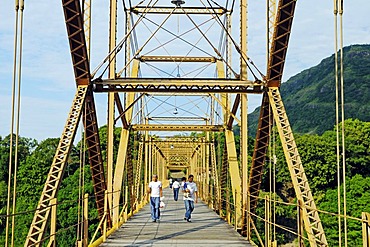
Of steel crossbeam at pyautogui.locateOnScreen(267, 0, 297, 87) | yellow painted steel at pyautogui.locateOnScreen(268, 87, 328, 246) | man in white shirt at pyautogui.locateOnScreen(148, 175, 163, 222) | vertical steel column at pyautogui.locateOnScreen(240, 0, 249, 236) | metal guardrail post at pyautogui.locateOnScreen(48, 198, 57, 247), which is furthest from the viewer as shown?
vertical steel column at pyautogui.locateOnScreen(240, 0, 249, 236)

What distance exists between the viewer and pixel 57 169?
12.3 meters

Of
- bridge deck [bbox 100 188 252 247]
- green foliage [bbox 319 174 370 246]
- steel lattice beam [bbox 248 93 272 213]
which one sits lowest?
green foliage [bbox 319 174 370 246]

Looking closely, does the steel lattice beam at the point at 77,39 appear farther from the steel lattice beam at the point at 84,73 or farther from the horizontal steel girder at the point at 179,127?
the horizontal steel girder at the point at 179,127

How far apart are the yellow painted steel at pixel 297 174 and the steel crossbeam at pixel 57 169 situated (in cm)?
469

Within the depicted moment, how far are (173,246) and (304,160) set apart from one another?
139 ft

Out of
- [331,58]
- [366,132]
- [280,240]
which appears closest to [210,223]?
[280,240]

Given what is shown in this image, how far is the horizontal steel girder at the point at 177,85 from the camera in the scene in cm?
1458

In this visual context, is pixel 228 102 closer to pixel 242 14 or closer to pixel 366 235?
pixel 242 14

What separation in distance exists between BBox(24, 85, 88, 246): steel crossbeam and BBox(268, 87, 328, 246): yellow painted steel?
15.4 feet

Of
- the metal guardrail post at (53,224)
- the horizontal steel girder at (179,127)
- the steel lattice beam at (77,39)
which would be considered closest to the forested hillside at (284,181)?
the horizontal steel girder at (179,127)

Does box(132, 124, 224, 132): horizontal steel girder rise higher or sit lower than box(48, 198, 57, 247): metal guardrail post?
higher

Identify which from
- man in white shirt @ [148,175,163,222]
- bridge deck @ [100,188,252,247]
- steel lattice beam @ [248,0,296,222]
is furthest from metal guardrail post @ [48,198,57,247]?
man in white shirt @ [148,175,163,222]

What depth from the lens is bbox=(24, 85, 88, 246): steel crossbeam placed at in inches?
423

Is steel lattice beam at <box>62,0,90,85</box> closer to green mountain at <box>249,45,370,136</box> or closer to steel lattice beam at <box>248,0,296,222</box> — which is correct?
steel lattice beam at <box>248,0,296,222</box>
